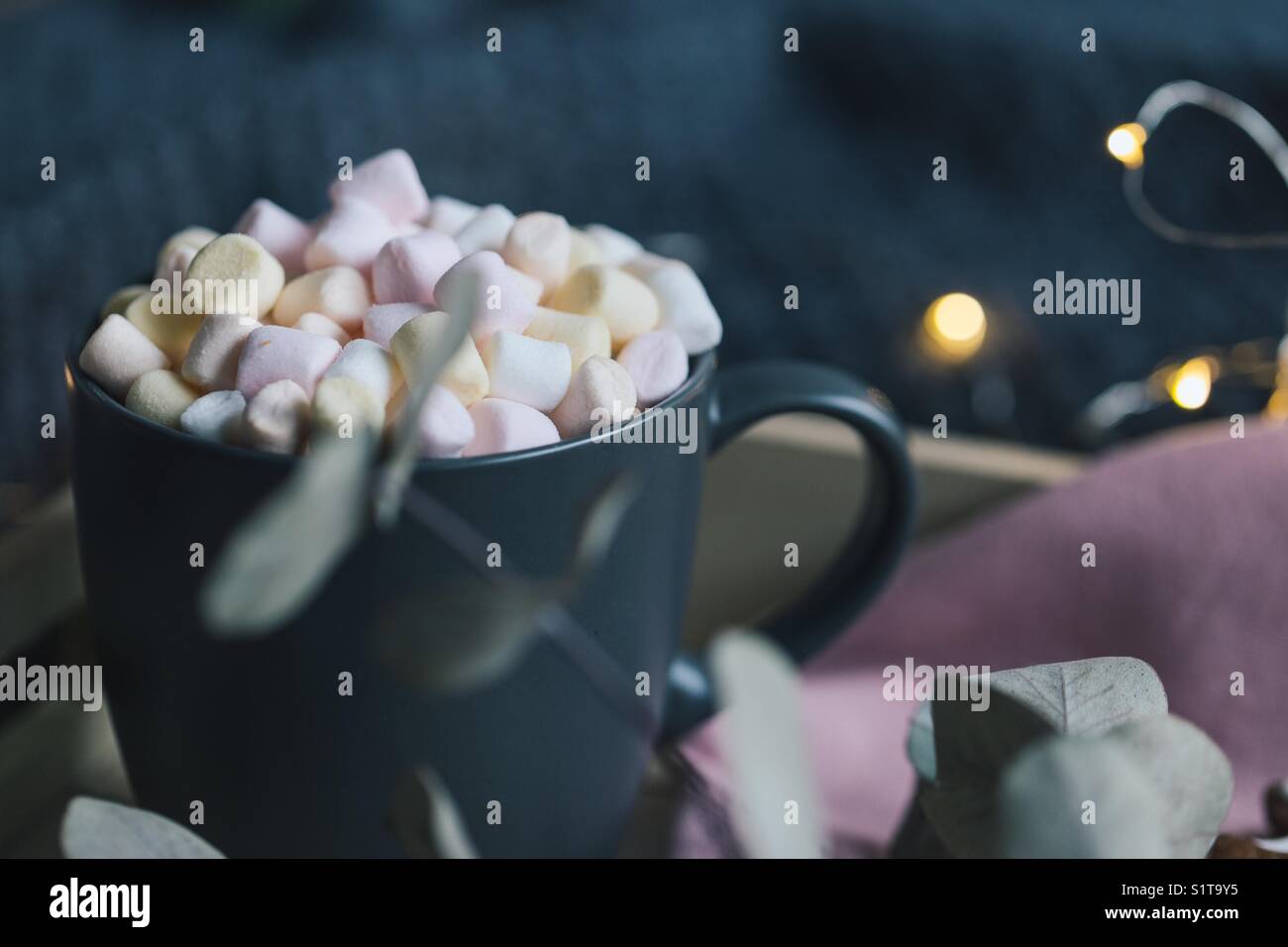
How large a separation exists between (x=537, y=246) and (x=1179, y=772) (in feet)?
0.65

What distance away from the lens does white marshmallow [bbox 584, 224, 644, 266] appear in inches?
14.8

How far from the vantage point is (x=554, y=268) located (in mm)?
346

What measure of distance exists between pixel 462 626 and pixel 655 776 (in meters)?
0.28

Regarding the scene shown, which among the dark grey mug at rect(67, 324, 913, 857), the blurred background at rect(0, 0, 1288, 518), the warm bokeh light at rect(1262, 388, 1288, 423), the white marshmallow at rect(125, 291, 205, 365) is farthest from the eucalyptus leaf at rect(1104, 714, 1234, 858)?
the blurred background at rect(0, 0, 1288, 518)

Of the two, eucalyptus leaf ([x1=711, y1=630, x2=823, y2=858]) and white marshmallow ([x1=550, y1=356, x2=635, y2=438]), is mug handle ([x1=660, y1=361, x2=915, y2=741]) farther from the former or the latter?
eucalyptus leaf ([x1=711, y1=630, x2=823, y2=858])

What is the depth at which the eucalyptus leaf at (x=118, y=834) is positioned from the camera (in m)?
0.25

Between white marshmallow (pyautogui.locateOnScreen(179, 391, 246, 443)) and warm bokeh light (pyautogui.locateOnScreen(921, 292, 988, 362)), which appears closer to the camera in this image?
white marshmallow (pyautogui.locateOnScreen(179, 391, 246, 443))

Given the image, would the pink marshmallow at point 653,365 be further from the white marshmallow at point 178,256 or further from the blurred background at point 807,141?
the blurred background at point 807,141

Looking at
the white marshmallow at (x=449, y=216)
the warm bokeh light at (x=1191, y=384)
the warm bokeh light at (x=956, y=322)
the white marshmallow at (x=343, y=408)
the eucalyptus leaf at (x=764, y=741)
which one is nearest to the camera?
the eucalyptus leaf at (x=764, y=741)

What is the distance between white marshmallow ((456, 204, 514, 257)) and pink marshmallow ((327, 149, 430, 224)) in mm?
24

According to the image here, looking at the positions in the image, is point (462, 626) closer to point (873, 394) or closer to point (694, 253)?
point (873, 394)

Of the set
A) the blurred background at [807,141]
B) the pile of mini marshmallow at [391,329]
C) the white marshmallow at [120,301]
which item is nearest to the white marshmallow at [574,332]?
the pile of mini marshmallow at [391,329]
